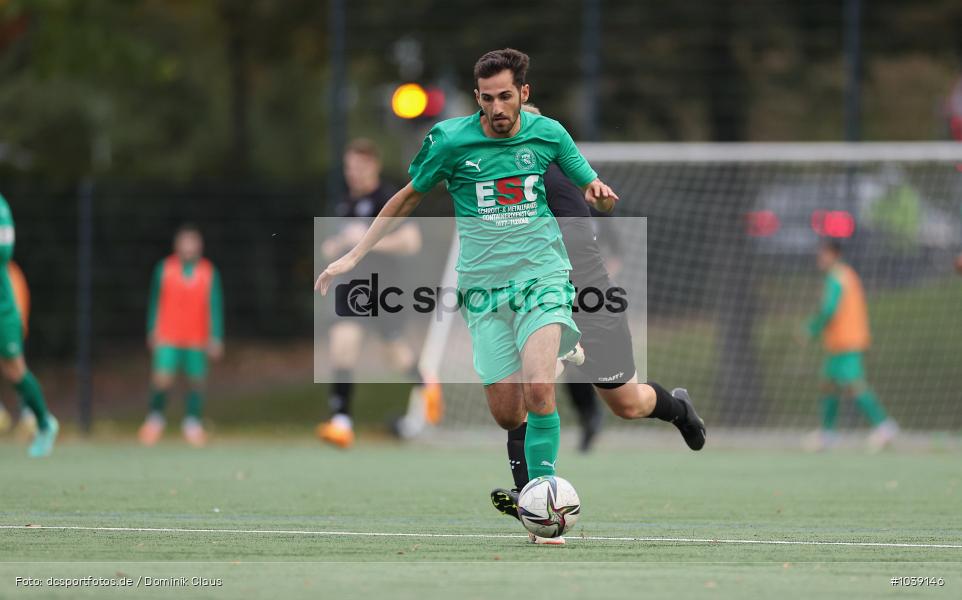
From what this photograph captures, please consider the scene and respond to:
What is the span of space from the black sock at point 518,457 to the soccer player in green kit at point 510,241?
41cm

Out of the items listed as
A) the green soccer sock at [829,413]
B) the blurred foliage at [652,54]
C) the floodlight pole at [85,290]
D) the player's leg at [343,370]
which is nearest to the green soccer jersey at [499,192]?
the player's leg at [343,370]

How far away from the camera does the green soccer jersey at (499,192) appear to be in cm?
702

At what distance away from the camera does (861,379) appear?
15664 mm

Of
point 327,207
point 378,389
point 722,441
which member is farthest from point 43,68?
point 722,441

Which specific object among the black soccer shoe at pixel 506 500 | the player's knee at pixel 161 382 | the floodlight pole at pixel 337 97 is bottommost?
the player's knee at pixel 161 382

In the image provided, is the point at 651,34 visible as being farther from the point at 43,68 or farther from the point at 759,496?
the point at 759,496

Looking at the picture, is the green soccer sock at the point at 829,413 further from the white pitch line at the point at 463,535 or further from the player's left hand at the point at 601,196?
the player's left hand at the point at 601,196

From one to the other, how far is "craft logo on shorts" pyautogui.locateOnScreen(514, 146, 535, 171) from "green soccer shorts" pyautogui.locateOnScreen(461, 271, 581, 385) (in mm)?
508

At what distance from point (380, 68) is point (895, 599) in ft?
51.7

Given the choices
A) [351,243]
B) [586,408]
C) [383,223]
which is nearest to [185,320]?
[351,243]

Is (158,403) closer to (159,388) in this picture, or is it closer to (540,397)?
(159,388)

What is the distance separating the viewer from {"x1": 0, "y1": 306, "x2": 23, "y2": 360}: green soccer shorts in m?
10.4

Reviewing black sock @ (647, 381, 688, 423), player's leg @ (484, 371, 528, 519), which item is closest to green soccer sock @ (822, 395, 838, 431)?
black sock @ (647, 381, 688, 423)

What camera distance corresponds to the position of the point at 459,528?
297 inches
